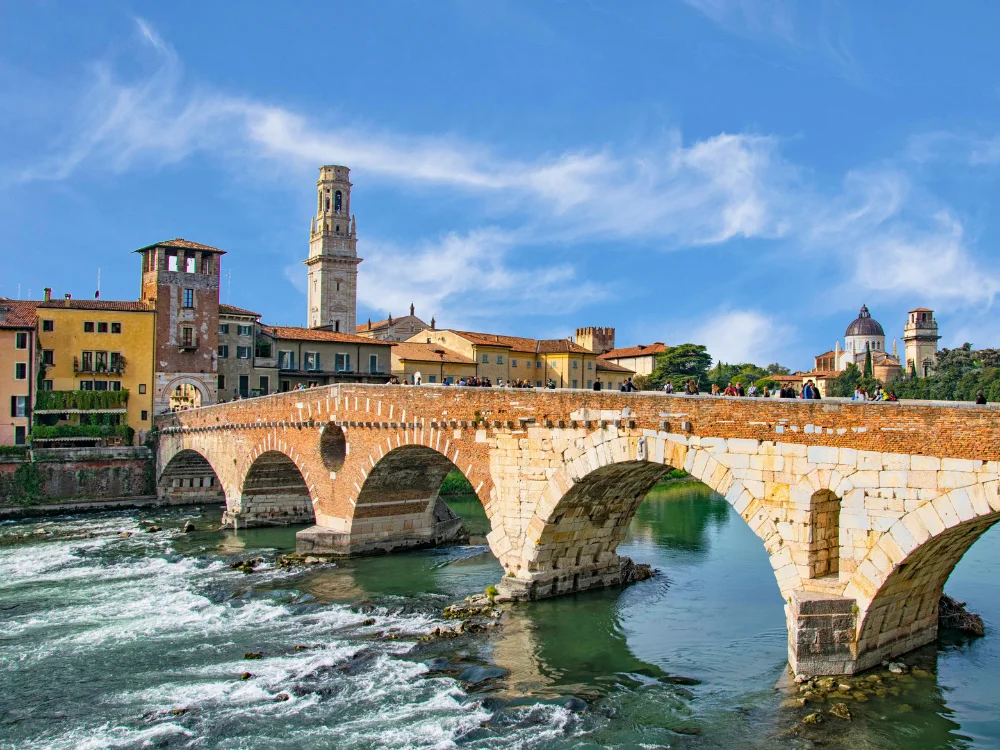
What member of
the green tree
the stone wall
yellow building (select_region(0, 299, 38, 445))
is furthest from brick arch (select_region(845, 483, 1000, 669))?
the green tree

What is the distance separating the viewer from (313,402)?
3175cm

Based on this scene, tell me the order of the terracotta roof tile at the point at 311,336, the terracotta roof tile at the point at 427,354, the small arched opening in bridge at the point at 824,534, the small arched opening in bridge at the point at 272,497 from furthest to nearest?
the terracotta roof tile at the point at 427,354, the terracotta roof tile at the point at 311,336, the small arched opening in bridge at the point at 272,497, the small arched opening in bridge at the point at 824,534

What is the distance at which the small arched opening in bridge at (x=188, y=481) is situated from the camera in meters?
46.2

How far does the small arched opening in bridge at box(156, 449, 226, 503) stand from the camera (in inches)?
1817

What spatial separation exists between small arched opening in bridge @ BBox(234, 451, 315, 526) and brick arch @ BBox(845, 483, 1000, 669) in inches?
979

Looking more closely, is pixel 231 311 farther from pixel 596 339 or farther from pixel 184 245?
pixel 596 339

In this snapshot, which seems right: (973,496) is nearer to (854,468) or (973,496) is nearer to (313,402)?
(854,468)

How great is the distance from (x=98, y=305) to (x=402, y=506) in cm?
2607

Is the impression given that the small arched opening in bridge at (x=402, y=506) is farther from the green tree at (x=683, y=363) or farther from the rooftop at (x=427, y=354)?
the green tree at (x=683, y=363)

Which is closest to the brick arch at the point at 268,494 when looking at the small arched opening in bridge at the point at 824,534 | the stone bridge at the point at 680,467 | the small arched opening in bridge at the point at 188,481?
the stone bridge at the point at 680,467

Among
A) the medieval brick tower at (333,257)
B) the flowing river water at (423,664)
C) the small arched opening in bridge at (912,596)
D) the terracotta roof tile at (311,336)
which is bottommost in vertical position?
the flowing river water at (423,664)

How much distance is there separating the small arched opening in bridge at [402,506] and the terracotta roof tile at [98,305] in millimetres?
24632

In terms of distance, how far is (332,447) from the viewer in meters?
31.4

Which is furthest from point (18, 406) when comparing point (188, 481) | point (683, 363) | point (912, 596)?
point (683, 363)
